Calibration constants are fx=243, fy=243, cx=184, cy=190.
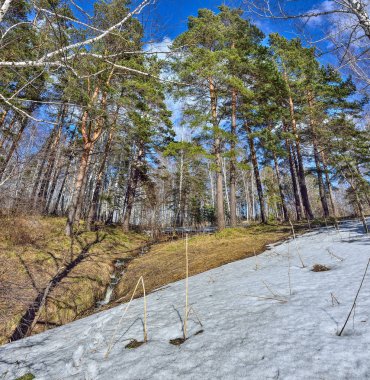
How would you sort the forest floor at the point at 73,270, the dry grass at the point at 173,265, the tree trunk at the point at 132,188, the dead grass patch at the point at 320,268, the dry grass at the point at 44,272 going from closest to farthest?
the dead grass patch at the point at 320,268
the dry grass at the point at 44,272
the forest floor at the point at 73,270
the dry grass at the point at 173,265
the tree trunk at the point at 132,188

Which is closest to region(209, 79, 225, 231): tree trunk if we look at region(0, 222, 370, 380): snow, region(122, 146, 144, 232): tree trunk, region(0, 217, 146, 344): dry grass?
region(0, 217, 146, 344): dry grass

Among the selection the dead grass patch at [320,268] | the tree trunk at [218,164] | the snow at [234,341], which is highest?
the tree trunk at [218,164]

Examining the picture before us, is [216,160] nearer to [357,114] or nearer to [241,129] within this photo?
[241,129]

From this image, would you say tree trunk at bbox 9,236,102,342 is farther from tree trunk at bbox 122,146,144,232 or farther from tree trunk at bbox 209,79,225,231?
tree trunk at bbox 122,146,144,232

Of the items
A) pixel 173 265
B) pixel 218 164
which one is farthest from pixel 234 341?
pixel 218 164

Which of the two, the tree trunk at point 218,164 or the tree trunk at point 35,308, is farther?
the tree trunk at point 218,164

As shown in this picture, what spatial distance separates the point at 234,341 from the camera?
1772 millimetres

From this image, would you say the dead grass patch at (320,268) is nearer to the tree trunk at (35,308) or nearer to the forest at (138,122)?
the forest at (138,122)

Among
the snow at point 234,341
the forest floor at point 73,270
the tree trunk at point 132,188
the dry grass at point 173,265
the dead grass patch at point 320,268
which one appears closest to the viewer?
the snow at point 234,341

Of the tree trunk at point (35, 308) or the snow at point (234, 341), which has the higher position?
the snow at point (234, 341)

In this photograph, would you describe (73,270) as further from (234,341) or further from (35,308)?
(234,341)

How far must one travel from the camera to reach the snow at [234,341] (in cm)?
141

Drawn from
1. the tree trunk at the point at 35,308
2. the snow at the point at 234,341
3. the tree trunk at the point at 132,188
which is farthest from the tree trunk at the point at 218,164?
the snow at the point at 234,341

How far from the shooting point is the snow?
55.4 inches
